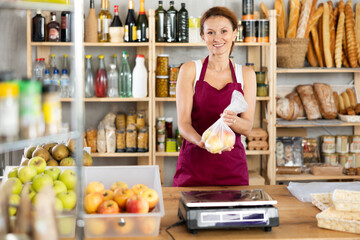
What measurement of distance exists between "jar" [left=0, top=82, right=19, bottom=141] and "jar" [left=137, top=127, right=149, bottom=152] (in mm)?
3031

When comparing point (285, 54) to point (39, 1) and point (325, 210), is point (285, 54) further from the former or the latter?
point (39, 1)

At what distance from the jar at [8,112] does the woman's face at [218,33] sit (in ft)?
5.10

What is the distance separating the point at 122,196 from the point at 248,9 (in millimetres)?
2937

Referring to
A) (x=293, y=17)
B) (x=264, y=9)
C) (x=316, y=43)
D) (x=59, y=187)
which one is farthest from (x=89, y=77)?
(x=59, y=187)

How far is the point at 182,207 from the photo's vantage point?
5.73 ft

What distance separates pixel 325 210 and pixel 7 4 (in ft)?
4.37

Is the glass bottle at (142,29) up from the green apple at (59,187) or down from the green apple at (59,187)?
up

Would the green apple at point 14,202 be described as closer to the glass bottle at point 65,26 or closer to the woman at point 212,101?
the woman at point 212,101

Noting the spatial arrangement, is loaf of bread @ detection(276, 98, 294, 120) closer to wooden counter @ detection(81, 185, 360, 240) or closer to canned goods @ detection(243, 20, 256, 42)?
canned goods @ detection(243, 20, 256, 42)

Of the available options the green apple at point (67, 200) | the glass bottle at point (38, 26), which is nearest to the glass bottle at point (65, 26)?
the glass bottle at point (38, 26)

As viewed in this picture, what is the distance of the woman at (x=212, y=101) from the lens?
2539 millimetres

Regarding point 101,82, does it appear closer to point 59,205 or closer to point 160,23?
point 160,23

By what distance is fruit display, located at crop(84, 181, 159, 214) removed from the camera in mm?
1562

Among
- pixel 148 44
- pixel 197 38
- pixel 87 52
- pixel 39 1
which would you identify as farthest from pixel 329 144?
pixel 39 1
